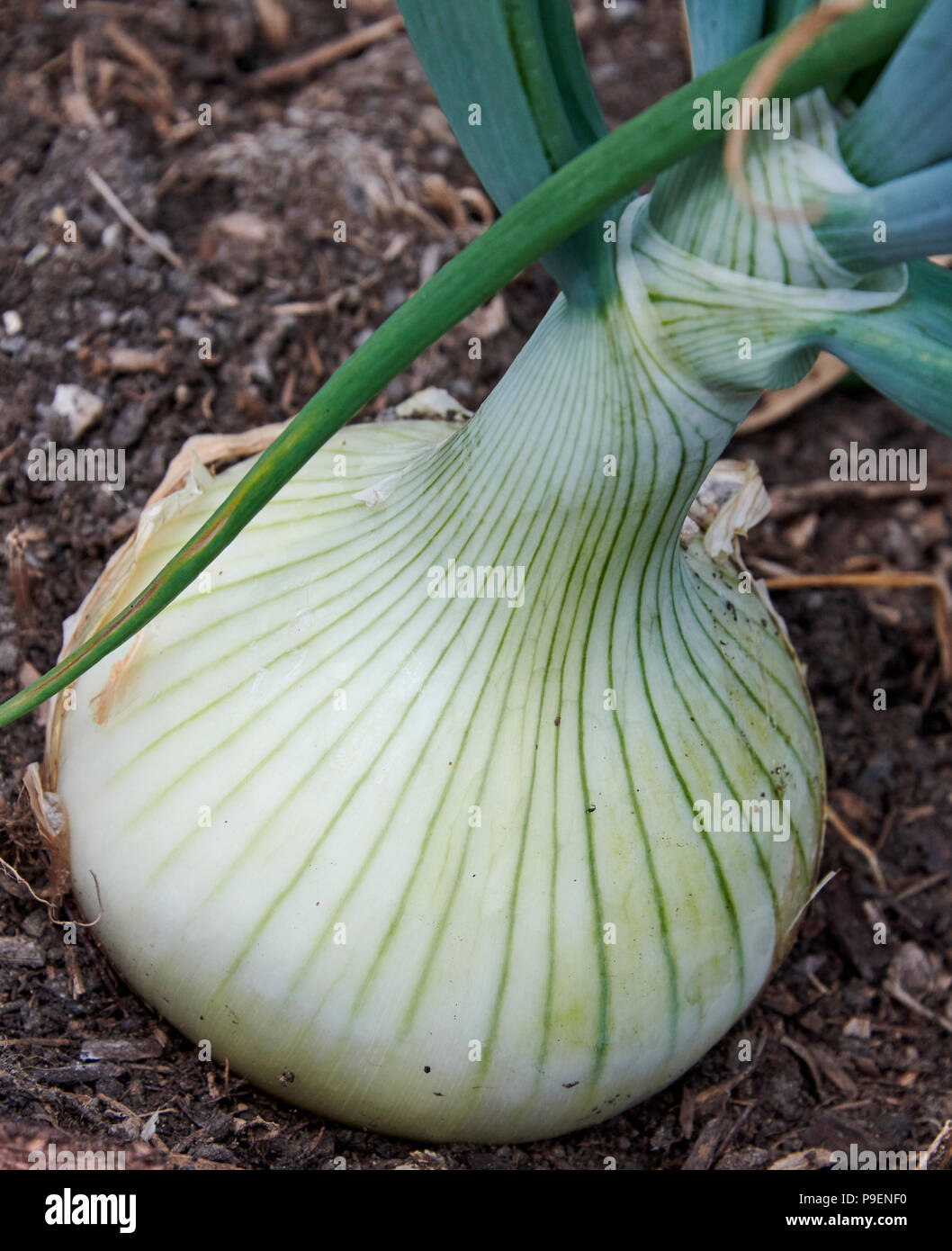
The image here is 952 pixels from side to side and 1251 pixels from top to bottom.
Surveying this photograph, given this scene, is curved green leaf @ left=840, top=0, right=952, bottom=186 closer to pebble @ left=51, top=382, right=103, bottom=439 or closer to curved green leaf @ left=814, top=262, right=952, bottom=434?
curved green leaf @ left=814, top=262, right=952, bottom=434

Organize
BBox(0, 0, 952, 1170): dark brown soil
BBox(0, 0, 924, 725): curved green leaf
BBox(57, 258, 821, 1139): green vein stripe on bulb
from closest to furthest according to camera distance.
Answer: BBox(0, 0, 924, 725): curved green leaf, BBox(57, 258, 821, 1139): green vein stripe on bulb, BBox(0, 0, 952, 1170): dark brown soil

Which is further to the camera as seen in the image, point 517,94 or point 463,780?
point 463,780

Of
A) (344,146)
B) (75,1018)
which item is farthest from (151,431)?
(75,1018)

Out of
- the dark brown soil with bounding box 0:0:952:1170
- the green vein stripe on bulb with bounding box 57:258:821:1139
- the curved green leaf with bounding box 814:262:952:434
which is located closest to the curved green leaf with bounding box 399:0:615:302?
the green vein stripe on bulb with bounding box 57:258:821:1139

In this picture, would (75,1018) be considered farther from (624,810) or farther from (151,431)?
(151,431)

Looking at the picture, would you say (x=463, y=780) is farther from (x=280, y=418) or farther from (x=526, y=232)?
(x=280, y=418)

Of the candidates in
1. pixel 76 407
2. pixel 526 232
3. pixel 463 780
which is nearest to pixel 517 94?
pixel 526 232

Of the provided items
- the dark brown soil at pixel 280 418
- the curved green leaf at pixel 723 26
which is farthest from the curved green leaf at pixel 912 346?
the dark brown soil at pixel 280 418

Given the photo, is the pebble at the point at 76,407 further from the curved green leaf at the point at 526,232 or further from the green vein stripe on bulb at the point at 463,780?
the curved green leaf at the point at 526,232
